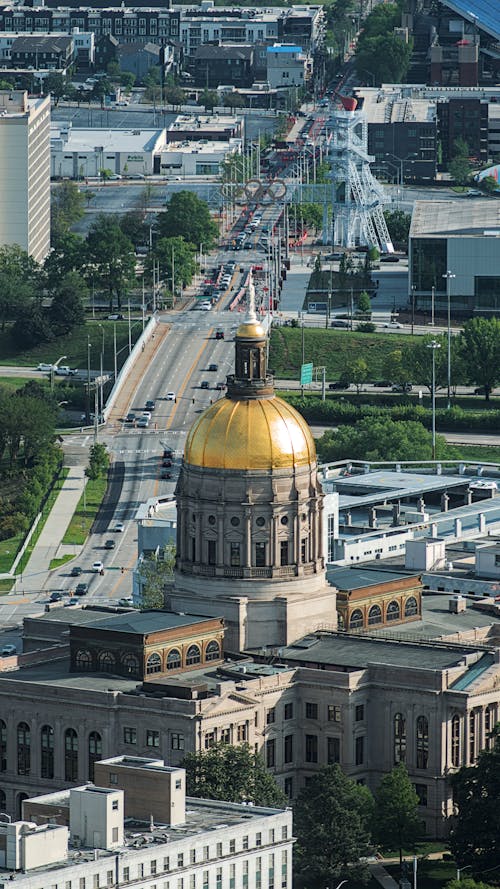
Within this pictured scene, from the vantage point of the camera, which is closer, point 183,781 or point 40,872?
point 40,872

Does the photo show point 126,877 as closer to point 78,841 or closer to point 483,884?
point 78,841

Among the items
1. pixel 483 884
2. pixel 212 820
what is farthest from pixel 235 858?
pixel 483 884

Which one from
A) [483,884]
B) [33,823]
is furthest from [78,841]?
[483,884]

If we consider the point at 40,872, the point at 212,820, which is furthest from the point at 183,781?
the point at 40,872

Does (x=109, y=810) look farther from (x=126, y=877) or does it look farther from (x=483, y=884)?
(x=483, y=884)

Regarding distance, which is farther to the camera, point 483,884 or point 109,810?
point 483,884

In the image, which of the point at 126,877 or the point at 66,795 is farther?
the point at 66,795
